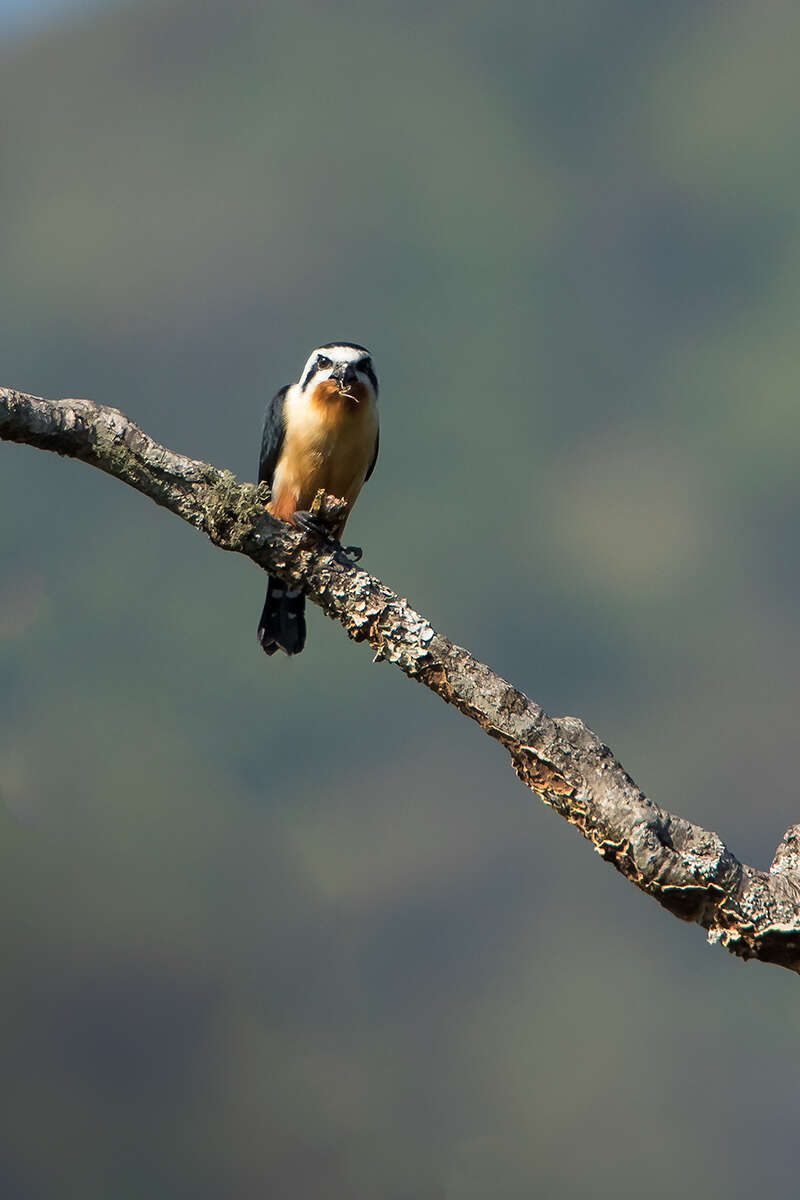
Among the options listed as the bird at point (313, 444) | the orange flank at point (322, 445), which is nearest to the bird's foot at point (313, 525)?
the bird at point (313, 444)

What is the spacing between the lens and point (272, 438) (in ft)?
25.2

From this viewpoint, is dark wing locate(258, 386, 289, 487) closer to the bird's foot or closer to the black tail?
the black tail

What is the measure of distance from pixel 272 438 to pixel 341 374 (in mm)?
606

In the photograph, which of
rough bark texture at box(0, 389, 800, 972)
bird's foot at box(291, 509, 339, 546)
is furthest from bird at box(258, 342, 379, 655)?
rough bark texture at box(0, 389, 800, 972)

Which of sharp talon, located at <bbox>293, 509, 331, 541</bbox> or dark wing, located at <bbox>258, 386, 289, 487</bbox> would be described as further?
dark wing, located at <bbox>258, 386, 289, 487</bbox>

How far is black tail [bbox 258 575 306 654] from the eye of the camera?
7.62 meters

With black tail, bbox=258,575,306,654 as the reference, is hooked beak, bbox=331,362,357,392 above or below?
above

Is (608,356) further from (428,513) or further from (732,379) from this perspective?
(428,513)

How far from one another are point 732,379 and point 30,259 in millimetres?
68981

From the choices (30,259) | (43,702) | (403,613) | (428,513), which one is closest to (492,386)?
(428,513)

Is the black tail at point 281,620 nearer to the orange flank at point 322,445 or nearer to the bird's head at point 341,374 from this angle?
the orange flank at point 322,445

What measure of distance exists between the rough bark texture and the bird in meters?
2.41

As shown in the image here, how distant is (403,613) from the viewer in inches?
181

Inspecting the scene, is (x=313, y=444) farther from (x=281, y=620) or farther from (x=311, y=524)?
(x=311, y=524)
